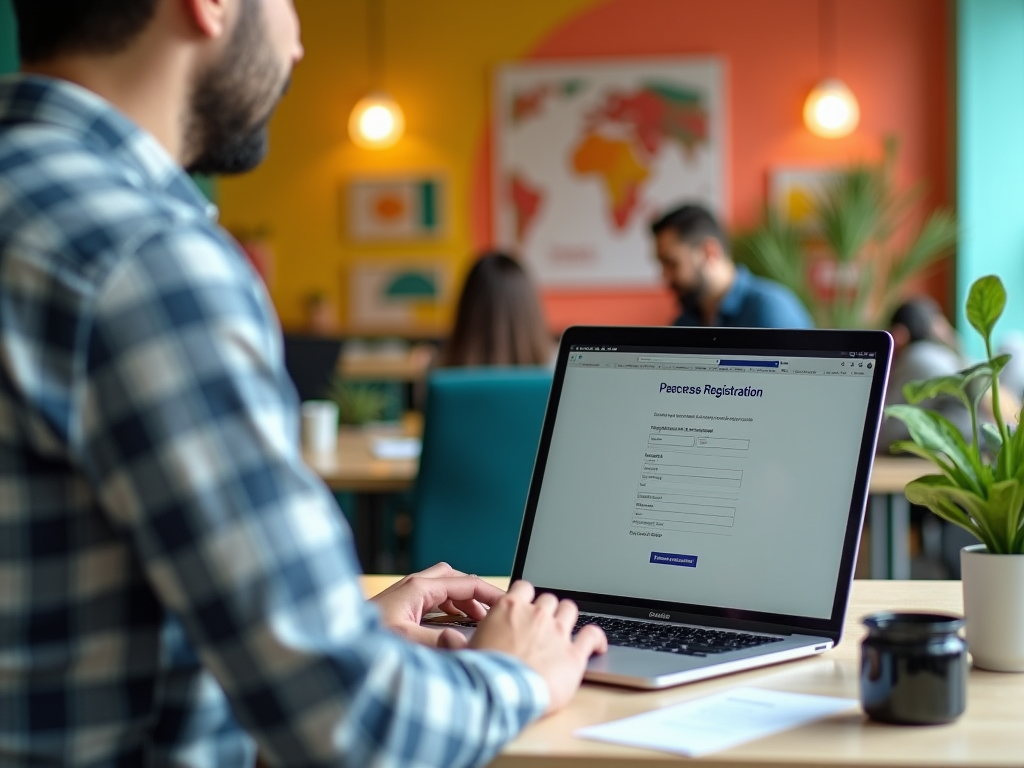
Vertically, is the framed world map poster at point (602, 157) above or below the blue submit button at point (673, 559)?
above

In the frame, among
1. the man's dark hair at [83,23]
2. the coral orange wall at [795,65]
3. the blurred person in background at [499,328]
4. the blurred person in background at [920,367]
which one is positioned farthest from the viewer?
the coral orange wall at [795,65]

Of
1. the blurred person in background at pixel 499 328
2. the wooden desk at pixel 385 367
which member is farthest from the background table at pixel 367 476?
the wooden desk at pixel 385 367

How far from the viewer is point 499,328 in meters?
3.40

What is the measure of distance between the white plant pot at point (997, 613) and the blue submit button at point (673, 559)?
247mm

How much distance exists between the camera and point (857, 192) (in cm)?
661

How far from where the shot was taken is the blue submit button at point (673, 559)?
1.23m

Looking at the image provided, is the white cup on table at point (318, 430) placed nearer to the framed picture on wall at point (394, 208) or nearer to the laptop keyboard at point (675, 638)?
the laptop keyboard at point (675, 638)

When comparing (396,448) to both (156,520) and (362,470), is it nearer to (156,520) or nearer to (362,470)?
(362,470)

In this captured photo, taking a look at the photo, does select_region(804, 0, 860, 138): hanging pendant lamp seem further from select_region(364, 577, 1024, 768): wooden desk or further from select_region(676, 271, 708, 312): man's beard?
select_region(364, 577, 1024, 768): wooden desk

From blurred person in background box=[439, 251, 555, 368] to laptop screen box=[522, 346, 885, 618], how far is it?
79.5 inches

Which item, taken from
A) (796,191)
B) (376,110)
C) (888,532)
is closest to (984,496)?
(888,532)

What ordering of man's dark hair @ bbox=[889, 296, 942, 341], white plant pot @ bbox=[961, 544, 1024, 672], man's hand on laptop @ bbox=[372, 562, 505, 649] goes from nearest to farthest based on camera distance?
white plant pot @ bbox=[961, 544, 1024, 672] → man's hand on laptop @ bbox=[372, 562, 505, 649] → man's dark hair @ bbox=[889, 296, 942, 341]

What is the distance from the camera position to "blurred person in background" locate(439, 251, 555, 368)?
340 cm

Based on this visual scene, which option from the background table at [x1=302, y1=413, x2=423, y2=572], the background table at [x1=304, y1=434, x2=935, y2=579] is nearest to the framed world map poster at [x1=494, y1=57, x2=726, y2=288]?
the background table at [x1=302, y1=413, x2=423, y2=572]
